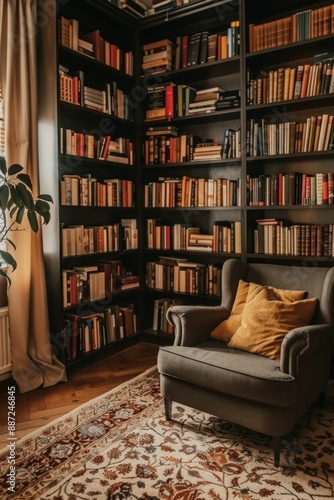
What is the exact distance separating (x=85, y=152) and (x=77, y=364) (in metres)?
1.59

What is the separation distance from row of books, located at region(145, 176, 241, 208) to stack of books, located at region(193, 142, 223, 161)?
7.0 inches

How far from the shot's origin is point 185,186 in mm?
3635

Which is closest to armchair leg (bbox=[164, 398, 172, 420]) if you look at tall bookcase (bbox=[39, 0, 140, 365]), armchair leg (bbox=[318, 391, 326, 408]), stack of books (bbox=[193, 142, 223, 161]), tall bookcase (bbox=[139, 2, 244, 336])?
armchair leg (bbox=[318, 391, 326, 408])

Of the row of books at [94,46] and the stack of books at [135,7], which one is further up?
the stack of books at [135,7]

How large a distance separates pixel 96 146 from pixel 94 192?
0.38m

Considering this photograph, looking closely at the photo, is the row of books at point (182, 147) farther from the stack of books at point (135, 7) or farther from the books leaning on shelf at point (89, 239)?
the stack of books at point (135, 7)

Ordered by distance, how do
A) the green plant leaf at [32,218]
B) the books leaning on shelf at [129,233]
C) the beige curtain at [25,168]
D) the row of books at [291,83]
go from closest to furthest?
the green plant leaf at [32,218] < the beige curtain at [25,168] < the row of books at [291,83] < the books leaning on shelf at [129,233]

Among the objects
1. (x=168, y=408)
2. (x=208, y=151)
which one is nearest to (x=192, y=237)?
(x=208, y=151)

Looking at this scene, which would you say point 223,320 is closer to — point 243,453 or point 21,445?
point 243,453

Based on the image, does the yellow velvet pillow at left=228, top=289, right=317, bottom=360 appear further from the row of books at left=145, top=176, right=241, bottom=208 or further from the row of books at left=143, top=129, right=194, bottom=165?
the row of books at left=143, top=129, right=194, bottom=165

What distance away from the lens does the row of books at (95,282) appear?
3195 millimetres

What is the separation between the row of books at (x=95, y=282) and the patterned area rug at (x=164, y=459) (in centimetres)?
91

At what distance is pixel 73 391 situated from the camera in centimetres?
293

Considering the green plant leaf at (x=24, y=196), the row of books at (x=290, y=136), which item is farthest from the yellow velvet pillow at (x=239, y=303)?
the green plant leaf at (x=24, y=196)
